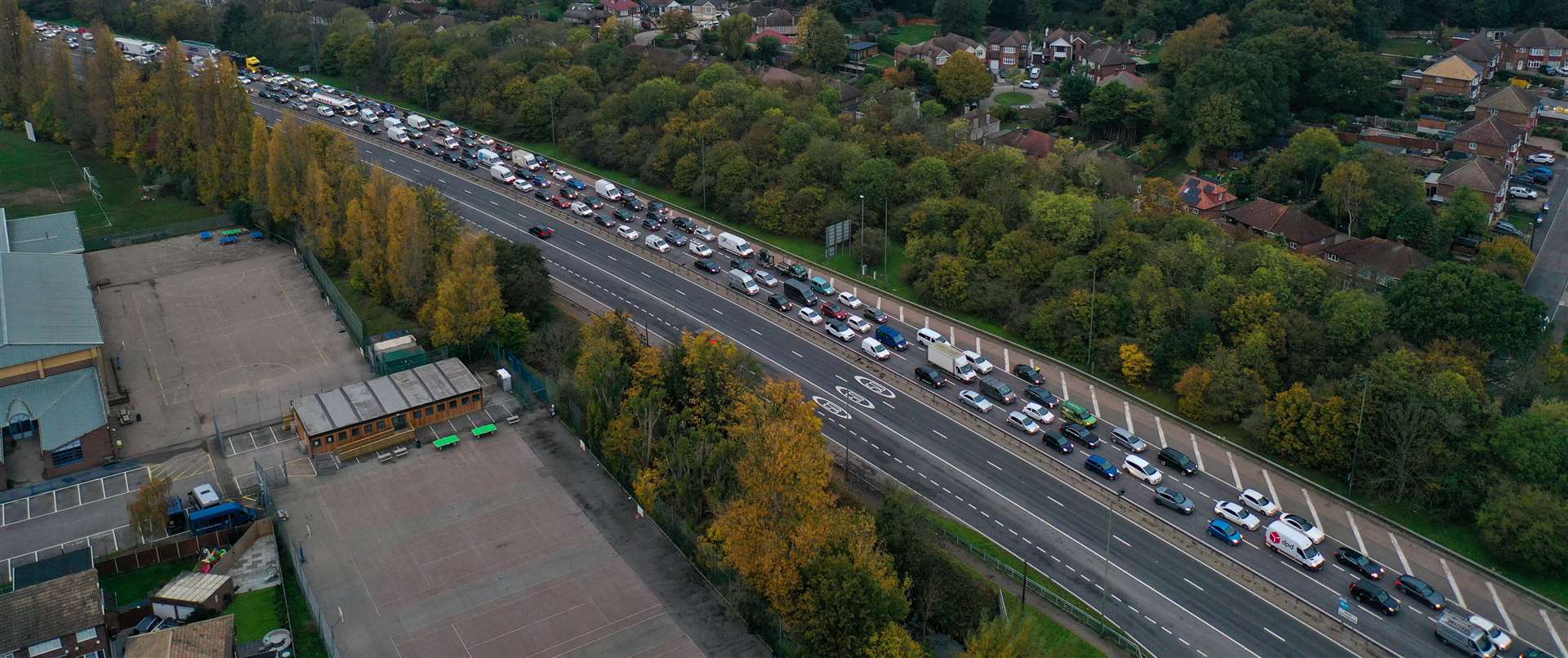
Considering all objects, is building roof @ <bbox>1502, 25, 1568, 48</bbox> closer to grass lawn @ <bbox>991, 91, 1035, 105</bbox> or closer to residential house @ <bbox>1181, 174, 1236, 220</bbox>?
grass lawn @ <bbox>991, 91, 1035, 105</bbox>

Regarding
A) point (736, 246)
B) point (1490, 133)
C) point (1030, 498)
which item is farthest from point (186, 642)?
point (1490, 133)

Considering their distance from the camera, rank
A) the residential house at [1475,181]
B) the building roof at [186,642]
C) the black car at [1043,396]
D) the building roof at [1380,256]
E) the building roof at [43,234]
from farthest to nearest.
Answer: the residential house at [1475,181] → the building roof at [43,234] → the building roof at [1380,256] → the black car at [1043,396] → the building roof at [186,642]

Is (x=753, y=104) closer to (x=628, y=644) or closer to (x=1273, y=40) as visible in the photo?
(x=1273, y=40)

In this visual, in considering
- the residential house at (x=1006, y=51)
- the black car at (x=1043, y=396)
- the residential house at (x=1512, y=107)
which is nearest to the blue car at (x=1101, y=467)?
the black car at (x=1043, y=396)

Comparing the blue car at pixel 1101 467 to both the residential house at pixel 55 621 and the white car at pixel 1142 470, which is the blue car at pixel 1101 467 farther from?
the residential house at pixel 55 621

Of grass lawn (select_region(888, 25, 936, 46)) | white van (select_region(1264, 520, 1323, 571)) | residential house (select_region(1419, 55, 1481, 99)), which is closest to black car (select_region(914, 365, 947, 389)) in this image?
white van (select_region(1264, 520, 1323, 571))

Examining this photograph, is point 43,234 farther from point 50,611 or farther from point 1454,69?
point 1454,69
